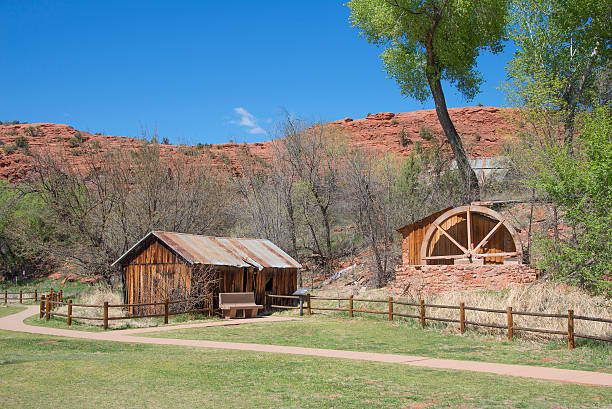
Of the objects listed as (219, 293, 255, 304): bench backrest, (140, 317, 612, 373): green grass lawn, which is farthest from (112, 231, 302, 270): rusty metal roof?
(140, 317, 612, 373): green grass lawn

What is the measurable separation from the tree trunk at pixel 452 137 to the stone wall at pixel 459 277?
705 centimetres

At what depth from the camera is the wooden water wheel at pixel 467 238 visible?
90.9 feet

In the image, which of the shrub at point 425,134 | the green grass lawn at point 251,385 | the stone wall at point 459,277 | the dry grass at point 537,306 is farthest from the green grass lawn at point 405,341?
the shrub at point 425,134

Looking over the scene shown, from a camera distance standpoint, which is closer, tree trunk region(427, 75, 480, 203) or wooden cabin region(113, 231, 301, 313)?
wooden cabin region(113, 231, 301, 313)

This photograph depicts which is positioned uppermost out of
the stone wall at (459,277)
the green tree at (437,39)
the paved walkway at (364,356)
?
the green tree at (437,39)

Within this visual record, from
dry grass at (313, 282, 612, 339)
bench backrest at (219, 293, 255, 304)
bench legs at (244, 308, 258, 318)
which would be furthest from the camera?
bench legs at (244, 308, 258, 318)

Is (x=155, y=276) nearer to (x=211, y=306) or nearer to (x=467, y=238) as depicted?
(x=211, y=306)

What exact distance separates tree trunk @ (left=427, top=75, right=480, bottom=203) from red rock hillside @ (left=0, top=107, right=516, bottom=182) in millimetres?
34298

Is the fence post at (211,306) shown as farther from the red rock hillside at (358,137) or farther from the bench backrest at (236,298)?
the red rock hillside at (358,137)

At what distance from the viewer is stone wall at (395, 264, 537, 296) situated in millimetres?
24203

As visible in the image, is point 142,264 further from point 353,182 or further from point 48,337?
point 353,182

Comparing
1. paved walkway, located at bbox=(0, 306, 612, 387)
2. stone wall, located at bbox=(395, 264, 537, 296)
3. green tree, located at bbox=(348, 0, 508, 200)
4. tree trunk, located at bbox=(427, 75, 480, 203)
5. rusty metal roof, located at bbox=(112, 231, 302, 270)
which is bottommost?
paved walkway, located at bbox=(0, 306, 612, 387)

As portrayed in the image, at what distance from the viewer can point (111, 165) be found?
120 feet

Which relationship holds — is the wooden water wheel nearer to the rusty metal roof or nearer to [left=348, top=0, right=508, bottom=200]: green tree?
[left=348, top=0, right=508, bottom=200]: green tree
